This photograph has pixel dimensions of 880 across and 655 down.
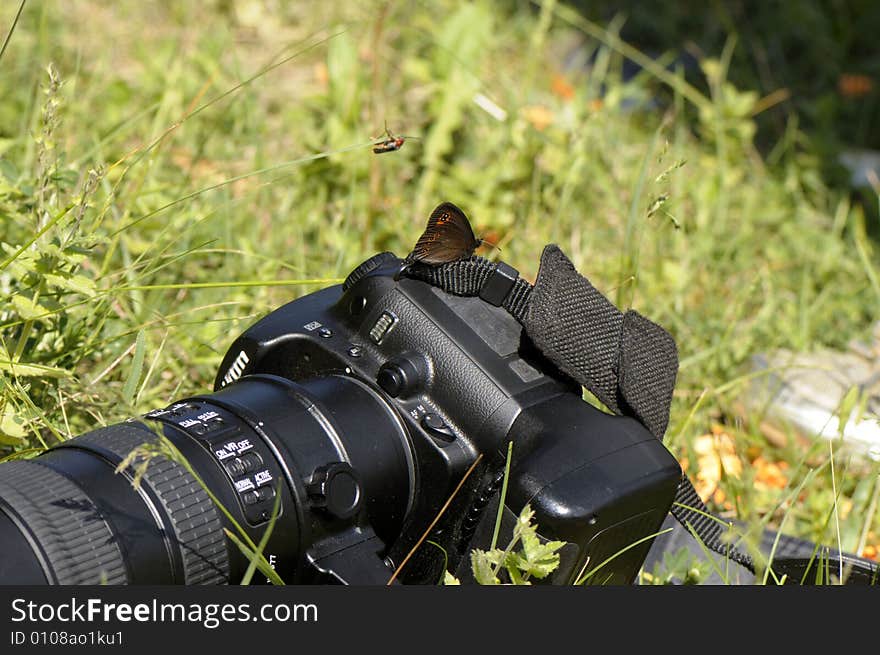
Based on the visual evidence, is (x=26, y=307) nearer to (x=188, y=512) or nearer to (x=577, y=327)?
(x=188, y=512)

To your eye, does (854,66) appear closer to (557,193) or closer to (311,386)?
(557,193)

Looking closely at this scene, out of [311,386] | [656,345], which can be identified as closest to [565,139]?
[656,345]

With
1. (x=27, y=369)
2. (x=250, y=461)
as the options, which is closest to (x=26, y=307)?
(x=27, y=369)

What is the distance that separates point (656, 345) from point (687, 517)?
0.78 ft

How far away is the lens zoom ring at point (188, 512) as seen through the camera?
1160 mm

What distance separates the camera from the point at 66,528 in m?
1.10

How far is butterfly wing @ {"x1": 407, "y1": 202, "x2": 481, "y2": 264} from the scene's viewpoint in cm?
140

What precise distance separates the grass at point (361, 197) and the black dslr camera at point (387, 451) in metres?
0.21

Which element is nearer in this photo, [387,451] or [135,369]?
[387,451]

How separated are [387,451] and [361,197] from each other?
1243 mm

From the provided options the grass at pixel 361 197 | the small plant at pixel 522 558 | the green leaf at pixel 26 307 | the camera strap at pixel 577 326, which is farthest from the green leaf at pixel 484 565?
the green leaf at pixel 26 307

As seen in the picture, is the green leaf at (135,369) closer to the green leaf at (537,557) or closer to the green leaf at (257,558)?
the green leaf at (257,558)

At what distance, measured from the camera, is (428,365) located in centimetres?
138

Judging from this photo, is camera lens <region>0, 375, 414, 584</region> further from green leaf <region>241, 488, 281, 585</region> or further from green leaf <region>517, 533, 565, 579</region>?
green leaf <region>517, 533, 565, 579</region>
